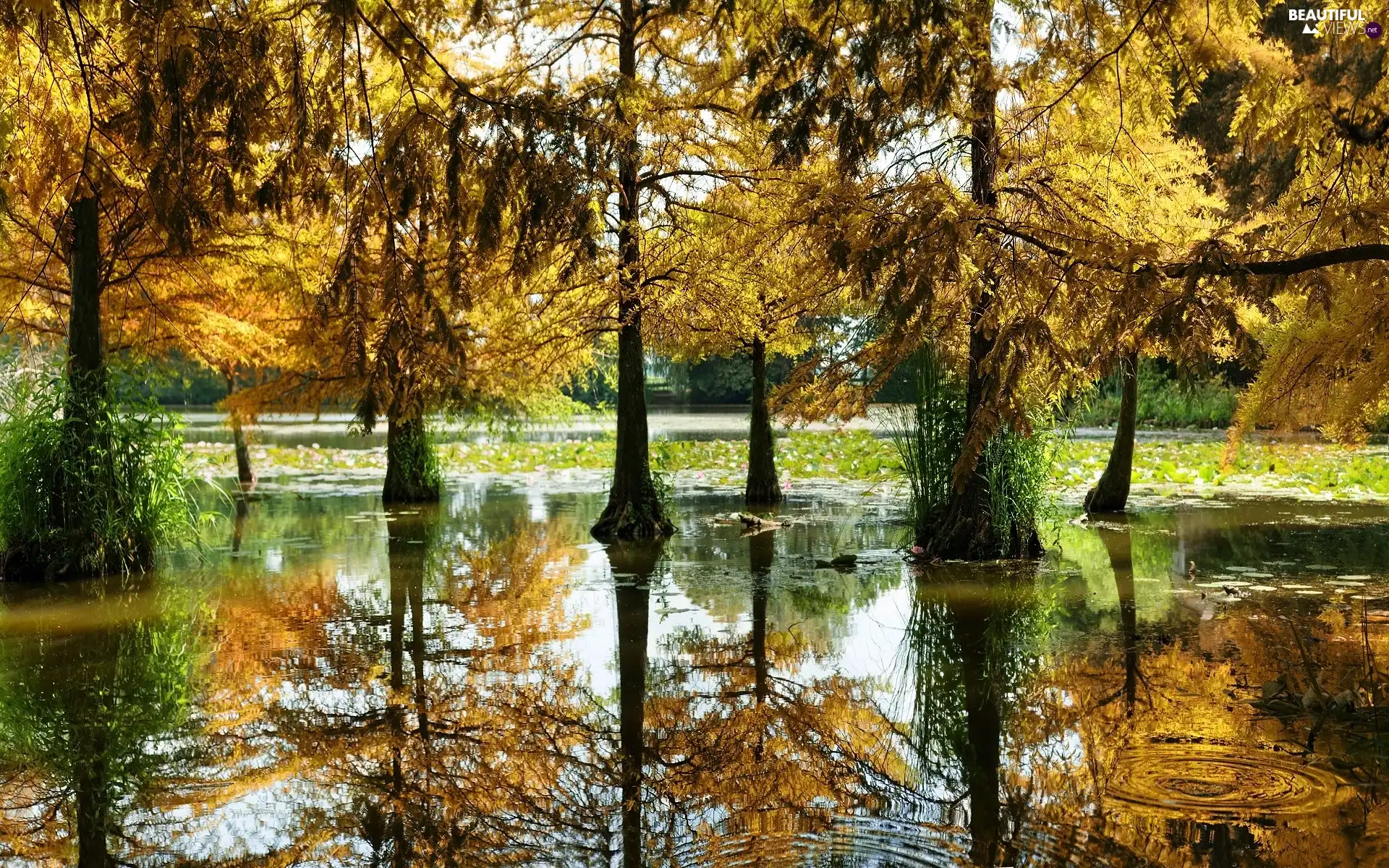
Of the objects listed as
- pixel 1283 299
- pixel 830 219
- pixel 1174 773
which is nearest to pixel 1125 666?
pixel 1174 773

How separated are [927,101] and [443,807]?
12.4 feet

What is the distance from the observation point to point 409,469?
52.8 feet

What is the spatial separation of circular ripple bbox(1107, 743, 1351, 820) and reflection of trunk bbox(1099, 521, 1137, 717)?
653 mm

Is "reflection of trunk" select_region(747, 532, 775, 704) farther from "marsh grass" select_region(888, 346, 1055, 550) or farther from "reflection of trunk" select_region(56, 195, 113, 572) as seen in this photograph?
"reflection of trunk" select_region(56, 195, 113, 572)

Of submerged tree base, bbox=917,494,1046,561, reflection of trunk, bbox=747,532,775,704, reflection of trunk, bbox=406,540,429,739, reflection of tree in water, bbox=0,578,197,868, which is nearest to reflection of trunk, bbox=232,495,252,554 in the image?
reflection of trunk, bbox=406,540,429,739

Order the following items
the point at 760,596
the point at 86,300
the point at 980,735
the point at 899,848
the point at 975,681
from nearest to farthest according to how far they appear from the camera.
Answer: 1. the point at 899,848
2. the point at 980,735
3. the point at 975,681
4. the point at 760,596
5. the point at 86,300

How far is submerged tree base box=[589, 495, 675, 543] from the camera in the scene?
12039 millimetres

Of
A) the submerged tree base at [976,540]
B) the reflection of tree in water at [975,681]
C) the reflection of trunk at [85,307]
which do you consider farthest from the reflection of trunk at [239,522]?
the reflection of tree in water at [975,681]

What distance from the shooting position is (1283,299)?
32.0 feet

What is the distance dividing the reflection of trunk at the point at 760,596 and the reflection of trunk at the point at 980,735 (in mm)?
1032

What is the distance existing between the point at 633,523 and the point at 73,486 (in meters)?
5.10

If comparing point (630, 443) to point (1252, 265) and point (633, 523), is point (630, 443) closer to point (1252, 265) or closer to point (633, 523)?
point (633, 523)

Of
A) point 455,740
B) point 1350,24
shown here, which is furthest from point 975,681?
point 1350,24

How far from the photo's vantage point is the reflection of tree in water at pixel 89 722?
13.6 ft
